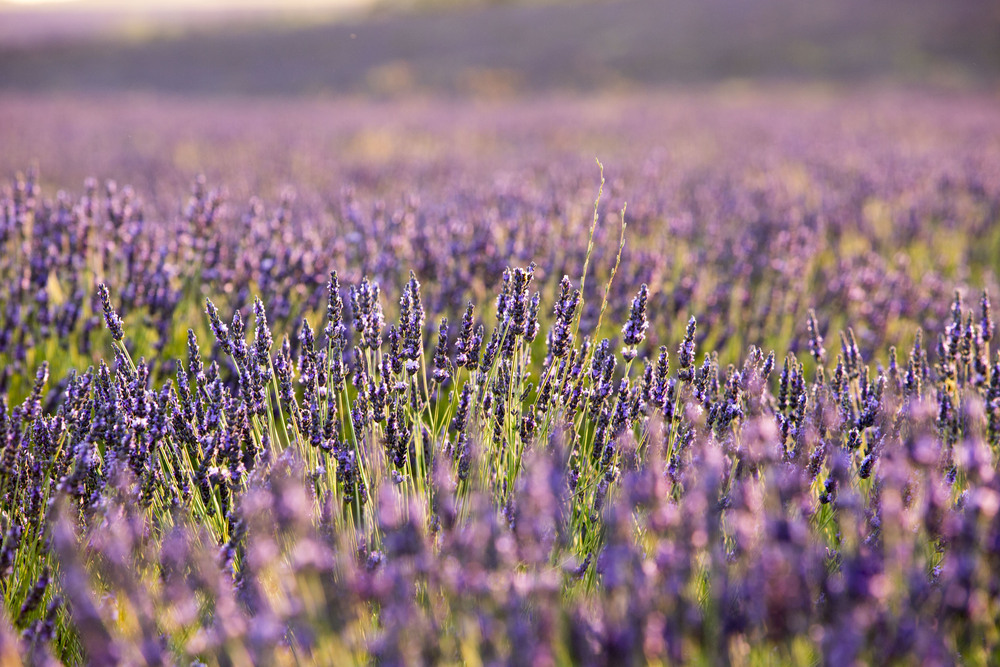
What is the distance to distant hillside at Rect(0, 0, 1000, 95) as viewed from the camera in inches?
892

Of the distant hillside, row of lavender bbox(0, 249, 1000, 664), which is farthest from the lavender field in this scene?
the distant hillside

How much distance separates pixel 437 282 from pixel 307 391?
152 centimetres

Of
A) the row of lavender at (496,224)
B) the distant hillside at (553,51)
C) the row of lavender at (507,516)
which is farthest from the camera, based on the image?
the distant hillside at (553,51)

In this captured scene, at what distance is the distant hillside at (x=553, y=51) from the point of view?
74.3ft

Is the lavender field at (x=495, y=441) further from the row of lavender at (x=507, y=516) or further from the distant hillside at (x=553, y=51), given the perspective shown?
the distant hillside at (x=553, y=51)

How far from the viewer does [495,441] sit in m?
1.99

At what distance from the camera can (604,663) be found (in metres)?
0.96

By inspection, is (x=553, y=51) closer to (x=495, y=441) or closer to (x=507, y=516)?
(x=495, y=441)

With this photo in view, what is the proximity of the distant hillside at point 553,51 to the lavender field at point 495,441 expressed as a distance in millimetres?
18650

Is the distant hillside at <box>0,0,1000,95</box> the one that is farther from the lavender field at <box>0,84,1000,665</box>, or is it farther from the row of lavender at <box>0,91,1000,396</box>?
the lavender field at <box>0,84,1000,665</box>

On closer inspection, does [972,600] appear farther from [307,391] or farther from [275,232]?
[275,232]

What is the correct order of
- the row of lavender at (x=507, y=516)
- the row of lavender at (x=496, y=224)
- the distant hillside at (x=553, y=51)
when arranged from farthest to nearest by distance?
the distant hillside at (x=553, y=51) → the row of lavender at (x=496, y=224) → the row of lavender at (x=507, y=516)

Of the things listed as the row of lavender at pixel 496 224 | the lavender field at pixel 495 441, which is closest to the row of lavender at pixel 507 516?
the lavender field at pixel 495 441

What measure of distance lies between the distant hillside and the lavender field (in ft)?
61.2
